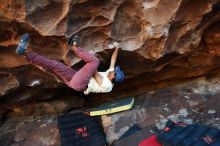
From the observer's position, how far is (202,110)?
5195 mm

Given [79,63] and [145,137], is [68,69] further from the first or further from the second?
[145,137]

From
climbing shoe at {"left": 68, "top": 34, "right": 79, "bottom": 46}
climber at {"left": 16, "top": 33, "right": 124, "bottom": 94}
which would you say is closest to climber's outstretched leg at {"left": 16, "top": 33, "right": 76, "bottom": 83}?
climber at {"left": 16, "top": 33, "right": 124, "bottom": 94}

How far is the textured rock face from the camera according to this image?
4039 millimetres

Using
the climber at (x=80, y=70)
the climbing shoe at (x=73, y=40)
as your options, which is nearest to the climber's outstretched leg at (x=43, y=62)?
the climber at (x=80, y=70)

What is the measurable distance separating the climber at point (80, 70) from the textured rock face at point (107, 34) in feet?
0.71

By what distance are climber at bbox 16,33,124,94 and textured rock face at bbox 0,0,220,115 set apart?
215 millimetres

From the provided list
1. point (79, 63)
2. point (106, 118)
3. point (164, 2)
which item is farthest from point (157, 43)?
point (106, 118)

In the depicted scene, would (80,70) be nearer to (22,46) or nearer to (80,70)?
(80,70)

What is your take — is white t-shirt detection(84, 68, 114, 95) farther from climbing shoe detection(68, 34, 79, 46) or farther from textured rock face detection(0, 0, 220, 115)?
climbing shoe detection(68, 34, 79, 46)

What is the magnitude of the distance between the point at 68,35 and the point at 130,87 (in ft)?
5.96

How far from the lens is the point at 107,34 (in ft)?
14.4

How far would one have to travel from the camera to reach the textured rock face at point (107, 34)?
404cm

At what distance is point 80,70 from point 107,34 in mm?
539

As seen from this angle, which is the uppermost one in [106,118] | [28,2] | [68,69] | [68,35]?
[28,2]
